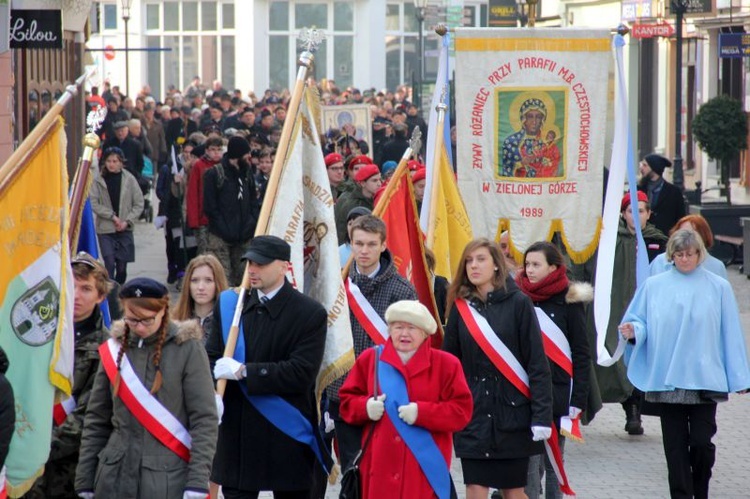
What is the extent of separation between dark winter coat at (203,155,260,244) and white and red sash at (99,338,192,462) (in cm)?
912

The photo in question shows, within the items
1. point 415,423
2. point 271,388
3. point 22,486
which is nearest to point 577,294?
point 415,423

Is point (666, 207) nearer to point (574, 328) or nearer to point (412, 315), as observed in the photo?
point (574, 328)

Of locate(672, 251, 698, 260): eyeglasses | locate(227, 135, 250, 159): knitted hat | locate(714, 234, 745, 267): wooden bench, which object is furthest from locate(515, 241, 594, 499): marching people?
locate(714, 234, 745, 267): wooden bench

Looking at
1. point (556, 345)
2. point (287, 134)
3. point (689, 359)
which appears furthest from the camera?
point (689, 359)

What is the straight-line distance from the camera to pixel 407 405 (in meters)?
6.50

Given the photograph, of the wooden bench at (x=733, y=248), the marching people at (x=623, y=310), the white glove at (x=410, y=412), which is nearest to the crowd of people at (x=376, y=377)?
the white glove at (x=410, y=412)

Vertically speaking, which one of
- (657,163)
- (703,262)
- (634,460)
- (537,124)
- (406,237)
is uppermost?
(537,124)

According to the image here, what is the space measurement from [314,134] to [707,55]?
25086mm

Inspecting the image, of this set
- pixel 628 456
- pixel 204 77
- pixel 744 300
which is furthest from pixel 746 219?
pixel 204 77

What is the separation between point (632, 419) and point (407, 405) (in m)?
4.81

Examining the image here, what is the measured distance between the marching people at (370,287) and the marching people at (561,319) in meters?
0.70

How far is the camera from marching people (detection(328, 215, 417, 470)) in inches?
313

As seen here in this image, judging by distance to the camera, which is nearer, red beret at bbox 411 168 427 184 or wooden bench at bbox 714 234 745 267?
red beret at bbox 411 168 427 184

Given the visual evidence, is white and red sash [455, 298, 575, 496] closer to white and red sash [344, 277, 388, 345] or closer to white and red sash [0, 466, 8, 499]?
white and red sash [344, 277, 388, 345]
